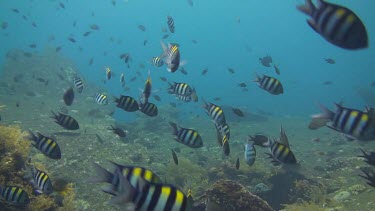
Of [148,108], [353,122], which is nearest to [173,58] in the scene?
[148,108]

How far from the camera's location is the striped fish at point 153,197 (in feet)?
9.52

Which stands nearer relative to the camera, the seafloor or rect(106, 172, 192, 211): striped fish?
rect(106, 172, 192, 211): striped fish

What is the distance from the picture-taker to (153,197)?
114 inches

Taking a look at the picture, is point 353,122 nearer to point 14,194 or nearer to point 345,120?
point 345,120

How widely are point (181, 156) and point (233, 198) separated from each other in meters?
9.53

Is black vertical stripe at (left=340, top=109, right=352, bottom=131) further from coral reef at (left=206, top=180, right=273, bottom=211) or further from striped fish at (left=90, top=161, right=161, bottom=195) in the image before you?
coral reef at (left=206, top=180, right=273, bottom=211)

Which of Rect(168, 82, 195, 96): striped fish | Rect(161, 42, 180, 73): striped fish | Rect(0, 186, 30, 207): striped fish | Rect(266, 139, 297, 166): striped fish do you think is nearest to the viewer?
Rect(266, 139, 297, 166): striped fish

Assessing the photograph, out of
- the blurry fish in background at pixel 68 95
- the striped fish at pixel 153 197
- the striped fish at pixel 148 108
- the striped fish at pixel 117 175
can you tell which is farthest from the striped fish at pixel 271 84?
the striped fish at pixel 153 197

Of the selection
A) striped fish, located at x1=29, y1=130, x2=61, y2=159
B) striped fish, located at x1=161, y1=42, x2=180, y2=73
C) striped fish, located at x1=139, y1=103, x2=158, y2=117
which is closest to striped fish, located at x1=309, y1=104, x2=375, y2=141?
striped fish, located at x1=161, y1=42, x2=180, y2=73

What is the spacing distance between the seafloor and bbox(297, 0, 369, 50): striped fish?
21.2 ft

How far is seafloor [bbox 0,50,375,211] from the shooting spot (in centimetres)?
1196

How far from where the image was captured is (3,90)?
26312 millimetres

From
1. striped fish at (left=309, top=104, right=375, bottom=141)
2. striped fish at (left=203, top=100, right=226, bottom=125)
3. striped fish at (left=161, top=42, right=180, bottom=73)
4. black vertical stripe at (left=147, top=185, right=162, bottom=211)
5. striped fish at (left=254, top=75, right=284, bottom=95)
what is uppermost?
striped fish at (left=254, top=75, right=284, bottom=95)

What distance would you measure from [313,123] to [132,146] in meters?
9.48
